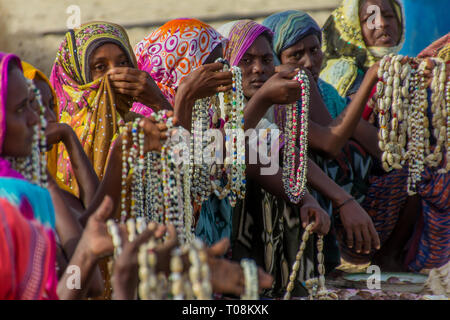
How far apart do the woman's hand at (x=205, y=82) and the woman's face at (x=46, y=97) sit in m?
0.60

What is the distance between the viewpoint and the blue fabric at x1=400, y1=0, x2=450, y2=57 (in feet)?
20.5

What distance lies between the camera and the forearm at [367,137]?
422 centimetres

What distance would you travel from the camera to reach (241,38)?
4.11 meters

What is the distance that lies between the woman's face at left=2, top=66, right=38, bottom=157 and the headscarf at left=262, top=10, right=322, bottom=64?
97.4 inches

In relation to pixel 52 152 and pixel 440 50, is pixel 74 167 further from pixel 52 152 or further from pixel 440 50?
pixel 440 50

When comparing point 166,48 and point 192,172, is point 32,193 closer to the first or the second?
point 192,172

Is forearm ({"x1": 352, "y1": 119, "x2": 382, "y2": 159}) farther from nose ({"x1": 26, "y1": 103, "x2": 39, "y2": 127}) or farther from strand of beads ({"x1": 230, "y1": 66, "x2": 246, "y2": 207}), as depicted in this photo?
nose ({"x1": 26, "y1": 103, "x2": 39, "y2": 127})

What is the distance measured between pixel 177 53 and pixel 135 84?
0.65 meters

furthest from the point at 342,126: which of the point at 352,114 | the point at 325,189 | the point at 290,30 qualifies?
the point at 290,30

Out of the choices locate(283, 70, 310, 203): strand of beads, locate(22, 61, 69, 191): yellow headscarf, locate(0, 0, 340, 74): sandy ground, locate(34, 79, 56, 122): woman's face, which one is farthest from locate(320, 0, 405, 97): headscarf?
locate(0, 0, 340, 74): sandy ground

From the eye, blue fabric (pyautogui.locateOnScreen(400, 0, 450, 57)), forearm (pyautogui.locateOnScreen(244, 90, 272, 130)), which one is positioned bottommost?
forearm (pyautogui.locateOnScreen(244, 90, 272, 130))

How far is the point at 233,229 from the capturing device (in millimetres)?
3818

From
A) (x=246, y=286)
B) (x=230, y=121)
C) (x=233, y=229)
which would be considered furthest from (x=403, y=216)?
(x=246, y=286)

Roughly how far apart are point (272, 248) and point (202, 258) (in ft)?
6.27
